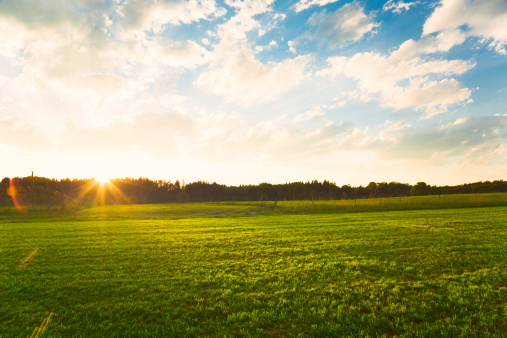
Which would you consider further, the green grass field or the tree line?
the tree line

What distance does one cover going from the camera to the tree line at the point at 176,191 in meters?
56.5

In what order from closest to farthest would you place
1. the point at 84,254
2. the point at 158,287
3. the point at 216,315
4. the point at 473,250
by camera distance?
1. the point at 216,315
2. the point at 158,287
3. the point at 473,250
4. the point at 84,254

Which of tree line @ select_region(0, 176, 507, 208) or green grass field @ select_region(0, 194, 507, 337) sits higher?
tree line @ select_region(0, 176, 507, 208)

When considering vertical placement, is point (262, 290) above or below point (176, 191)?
below

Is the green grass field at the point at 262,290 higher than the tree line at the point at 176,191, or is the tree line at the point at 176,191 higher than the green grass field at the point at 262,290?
the tree line at the point at 176,191

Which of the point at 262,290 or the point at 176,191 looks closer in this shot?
the point at 262,290

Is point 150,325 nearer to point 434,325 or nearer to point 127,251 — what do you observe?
point 434,325

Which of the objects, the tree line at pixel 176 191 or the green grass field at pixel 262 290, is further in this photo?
the tree line at pixel 176 191

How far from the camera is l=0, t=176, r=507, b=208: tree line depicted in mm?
56500

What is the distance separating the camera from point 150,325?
17.6 ft

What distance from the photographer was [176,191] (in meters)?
168

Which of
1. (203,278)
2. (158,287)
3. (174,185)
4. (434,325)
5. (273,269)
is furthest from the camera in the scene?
(174,185)

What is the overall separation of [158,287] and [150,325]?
223cm

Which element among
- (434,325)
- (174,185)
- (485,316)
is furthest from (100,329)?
(174,185)
